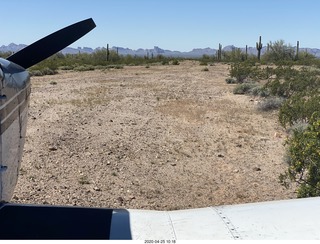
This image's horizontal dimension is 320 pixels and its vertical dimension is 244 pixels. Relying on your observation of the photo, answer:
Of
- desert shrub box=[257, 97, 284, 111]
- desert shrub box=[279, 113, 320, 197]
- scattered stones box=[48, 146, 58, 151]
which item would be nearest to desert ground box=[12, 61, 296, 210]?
scattered stones box=[48, 146, 58, 151]

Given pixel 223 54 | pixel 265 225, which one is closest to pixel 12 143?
pixel 265 225

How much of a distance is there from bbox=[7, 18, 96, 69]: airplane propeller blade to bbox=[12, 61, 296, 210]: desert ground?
2.17m

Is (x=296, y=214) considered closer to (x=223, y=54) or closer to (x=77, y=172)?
(x=77, y=172)

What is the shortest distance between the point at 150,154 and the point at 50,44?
3.99 metres

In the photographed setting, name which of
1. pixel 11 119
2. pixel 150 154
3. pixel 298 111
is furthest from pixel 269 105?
pixel 11 119

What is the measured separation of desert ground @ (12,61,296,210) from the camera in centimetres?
577

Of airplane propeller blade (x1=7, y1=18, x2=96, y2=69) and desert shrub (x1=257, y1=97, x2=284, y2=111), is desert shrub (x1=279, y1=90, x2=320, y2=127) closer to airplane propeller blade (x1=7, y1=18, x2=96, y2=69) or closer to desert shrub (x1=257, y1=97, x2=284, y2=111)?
desert shrub (x1=257, y1=97, x2=284, y2=111)

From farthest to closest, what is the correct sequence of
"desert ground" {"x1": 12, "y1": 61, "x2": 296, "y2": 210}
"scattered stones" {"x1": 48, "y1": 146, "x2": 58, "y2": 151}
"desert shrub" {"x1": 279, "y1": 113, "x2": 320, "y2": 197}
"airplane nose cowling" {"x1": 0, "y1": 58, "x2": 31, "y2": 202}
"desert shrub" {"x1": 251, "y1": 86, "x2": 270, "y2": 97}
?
1. "desert shrub" {"x1": 251, "y1": 86, "x2": 270, "y2": 97}
2. "scattered stones" {"x1": 48, "y1": 146, "x2": 58, "y2": 151}
3. "desert ground" {"x1": 12, "y1": 61, "x2": 296, "y2": 210}
4. "desert shrub" {"x1": 279, "y1": 113, "x2": 320, "y2": 197}
5. "airplane nose cowling" {"x1": 0, "y1": 58, "x2": 31, "y2": 202}

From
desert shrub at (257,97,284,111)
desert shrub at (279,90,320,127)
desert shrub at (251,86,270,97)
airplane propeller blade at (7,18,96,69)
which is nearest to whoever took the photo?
airplane propeller blade at (7,18,96,69)

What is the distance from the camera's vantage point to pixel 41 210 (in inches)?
85.3

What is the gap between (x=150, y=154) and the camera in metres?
7.71

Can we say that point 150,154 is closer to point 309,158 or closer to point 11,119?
point 309,158

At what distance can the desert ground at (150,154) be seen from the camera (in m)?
5.77

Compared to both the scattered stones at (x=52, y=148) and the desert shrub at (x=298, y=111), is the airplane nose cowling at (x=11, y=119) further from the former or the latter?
the desert shrub at (x=298, y=111)
